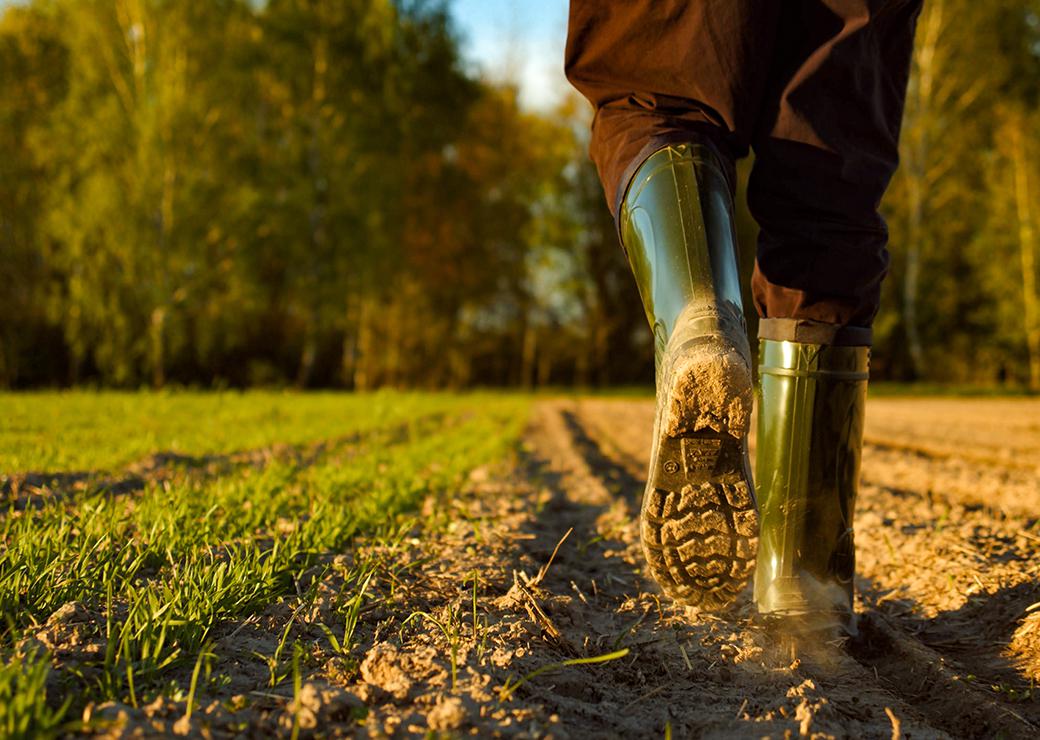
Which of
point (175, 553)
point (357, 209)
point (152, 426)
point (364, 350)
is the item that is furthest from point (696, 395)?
point (364, 350)

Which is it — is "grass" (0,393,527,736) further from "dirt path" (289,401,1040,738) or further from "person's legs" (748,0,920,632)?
"person's legs" (748,0,920,632)

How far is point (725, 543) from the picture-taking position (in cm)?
138

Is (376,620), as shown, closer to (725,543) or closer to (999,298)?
(725,543)

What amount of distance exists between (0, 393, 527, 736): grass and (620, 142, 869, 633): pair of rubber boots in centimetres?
62

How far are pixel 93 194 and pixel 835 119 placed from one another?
675 inches

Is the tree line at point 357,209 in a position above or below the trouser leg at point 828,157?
above

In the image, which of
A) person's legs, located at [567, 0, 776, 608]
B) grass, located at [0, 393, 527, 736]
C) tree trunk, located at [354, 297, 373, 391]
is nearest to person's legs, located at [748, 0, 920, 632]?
person's legs, located at [567, 0, 776, 608]

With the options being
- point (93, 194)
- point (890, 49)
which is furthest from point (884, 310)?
point (890, 49)

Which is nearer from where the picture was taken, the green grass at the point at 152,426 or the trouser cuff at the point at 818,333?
the trouser cuff at the point at 818,333

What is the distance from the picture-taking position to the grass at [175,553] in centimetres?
110

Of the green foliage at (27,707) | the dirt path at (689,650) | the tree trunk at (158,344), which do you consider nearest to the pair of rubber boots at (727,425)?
the dirt path at (689,650)

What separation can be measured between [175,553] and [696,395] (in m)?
1.22

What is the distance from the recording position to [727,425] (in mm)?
1368

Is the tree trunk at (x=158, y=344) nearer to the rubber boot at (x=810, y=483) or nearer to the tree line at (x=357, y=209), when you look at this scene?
the tree line at (x=357, y=209)
